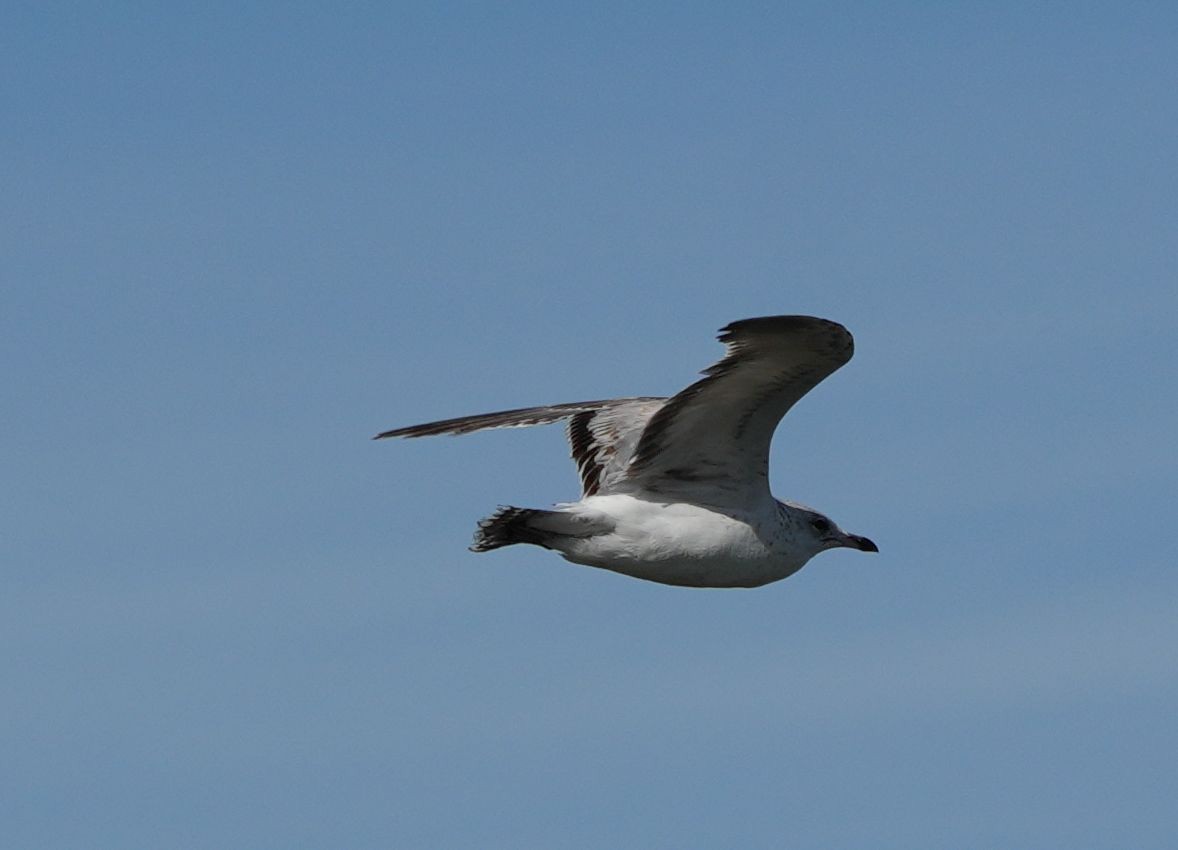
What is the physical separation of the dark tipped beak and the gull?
102 centimetres

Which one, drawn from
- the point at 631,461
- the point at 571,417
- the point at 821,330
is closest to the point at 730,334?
the point at 821,330

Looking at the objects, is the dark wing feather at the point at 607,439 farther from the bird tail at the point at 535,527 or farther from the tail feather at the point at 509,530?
the tail feather at the point at 509,530

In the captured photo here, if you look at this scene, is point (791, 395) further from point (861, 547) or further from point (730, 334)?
point (861, 547)

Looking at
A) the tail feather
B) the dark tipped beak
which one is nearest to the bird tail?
the tail feather

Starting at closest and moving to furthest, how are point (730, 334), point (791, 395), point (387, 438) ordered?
1. point (730, 334)
2. point (791, 395)
3. point (387, 438)

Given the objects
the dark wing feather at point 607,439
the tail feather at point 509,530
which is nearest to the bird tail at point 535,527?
the tail feather at point 509,530

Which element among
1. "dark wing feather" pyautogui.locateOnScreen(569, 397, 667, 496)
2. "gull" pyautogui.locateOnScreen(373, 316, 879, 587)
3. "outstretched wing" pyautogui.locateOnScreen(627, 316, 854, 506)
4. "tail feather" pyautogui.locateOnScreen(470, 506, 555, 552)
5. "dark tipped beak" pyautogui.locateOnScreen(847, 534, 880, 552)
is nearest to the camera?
"outstretched wing" pyautogui.locateOnScreen(627, 316, 854, 506)

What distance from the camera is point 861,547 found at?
20625 millimetres

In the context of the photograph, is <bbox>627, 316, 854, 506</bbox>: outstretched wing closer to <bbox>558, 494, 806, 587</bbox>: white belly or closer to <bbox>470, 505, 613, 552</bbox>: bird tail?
<bbox>558, 494, 806, 587</bbox>: white belly

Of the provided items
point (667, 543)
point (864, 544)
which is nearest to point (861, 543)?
point (864, 544)

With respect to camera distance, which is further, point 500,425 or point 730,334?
point 500,425

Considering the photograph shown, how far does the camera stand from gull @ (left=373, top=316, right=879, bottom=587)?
17.6m

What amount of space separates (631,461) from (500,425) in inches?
86.3

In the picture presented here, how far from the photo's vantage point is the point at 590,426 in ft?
66.8
